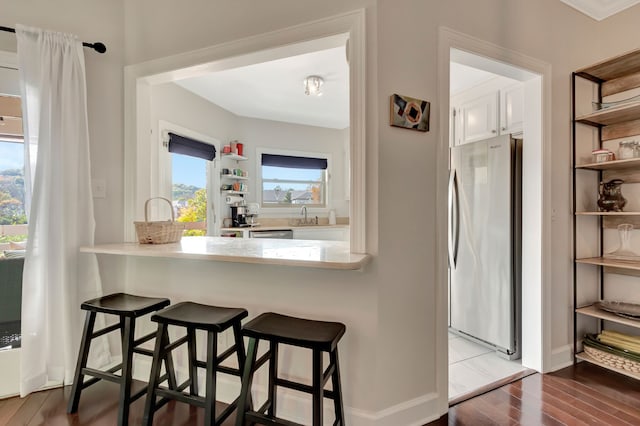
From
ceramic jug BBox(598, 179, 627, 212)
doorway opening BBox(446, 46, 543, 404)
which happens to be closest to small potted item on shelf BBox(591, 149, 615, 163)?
ceramic jug BBox(598, 179, 627, 212)

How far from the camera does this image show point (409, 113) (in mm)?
1670

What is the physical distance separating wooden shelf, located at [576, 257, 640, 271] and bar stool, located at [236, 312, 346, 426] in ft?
6.43

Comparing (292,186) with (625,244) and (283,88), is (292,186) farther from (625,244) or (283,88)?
(625,244)

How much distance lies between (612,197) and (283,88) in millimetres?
3163

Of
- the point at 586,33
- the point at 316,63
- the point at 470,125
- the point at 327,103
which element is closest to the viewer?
the point at 586,33

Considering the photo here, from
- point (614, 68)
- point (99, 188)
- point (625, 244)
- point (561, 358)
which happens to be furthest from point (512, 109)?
point (99, 188)

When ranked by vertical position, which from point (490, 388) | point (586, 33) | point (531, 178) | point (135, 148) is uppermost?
point (586, 33)

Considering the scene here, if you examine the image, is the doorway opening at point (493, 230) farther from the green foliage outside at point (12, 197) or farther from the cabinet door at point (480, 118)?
the green foliage outside at point (12, 197)

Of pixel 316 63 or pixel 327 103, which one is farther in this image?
pixel 327 103

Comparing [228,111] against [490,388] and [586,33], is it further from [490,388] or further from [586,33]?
[490,388]

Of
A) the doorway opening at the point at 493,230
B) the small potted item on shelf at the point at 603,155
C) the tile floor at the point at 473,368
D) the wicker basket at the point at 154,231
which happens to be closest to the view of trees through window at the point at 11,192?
the wicker basket at the point at 154,231

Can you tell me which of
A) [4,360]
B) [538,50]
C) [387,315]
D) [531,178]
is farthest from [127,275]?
[538,50]

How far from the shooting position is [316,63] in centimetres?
296

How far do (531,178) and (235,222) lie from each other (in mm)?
3547
